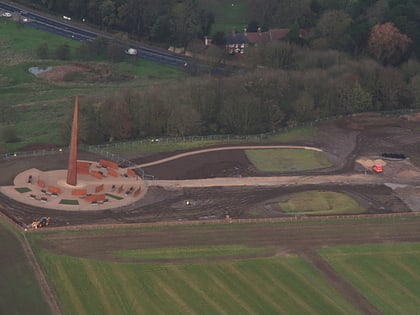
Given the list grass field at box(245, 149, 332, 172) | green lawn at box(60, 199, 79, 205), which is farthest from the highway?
green lawn at box(60, 199, 79, 205)

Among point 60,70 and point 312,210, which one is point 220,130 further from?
point 60,70

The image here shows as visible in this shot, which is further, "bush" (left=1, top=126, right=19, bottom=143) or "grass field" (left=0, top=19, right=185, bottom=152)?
"grass field" (left=0, top=19, right=185, bottom=152)

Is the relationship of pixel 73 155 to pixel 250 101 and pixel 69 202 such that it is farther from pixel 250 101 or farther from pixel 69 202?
pixel 250 101

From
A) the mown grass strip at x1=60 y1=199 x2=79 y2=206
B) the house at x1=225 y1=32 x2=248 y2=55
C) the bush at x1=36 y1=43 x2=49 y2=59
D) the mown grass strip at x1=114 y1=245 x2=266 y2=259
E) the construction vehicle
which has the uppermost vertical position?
the house at x1=225 y1=32 x2=248 y2=55

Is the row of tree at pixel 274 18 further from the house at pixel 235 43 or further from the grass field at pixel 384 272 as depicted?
the grass field at pixel 384 272

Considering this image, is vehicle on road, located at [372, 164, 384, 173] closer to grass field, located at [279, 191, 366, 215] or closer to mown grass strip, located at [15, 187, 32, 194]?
grass field, located at [279, 191, 366, 215]

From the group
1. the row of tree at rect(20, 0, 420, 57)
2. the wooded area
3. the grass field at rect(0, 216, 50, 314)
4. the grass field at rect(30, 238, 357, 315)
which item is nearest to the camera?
the grass field at rect(0, 216, 50, 314)

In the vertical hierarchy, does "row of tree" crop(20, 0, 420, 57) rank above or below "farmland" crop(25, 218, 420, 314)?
above

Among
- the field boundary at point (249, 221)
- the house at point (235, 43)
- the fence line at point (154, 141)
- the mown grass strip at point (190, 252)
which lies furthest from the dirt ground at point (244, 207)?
the house at point (235, 43)
